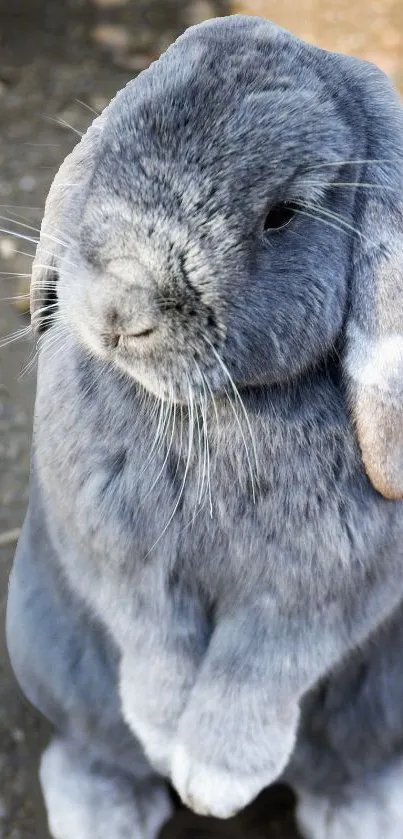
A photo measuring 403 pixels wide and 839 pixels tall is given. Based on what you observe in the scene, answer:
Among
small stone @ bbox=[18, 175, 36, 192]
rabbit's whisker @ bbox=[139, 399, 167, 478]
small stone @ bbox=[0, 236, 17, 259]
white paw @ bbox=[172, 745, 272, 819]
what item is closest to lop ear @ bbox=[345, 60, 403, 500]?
rabbit's whisker @ bbox=[139, 399, 167, 478]

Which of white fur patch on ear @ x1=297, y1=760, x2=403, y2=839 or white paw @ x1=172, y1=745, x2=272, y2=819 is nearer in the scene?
white paw @ x1=172, y1=745, x2=272, y2=819

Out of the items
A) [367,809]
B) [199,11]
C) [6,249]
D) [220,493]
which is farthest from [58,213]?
[199,11]

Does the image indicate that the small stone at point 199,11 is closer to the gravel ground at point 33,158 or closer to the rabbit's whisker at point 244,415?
the gravel ground at point 33,158

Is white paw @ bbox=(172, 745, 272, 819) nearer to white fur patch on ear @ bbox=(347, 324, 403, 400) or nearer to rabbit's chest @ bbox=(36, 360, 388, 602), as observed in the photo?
rabbit's chest @ bbox=(36, 360, 388, 602)

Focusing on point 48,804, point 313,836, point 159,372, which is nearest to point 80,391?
point 159,372

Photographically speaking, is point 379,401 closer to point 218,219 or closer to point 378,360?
point 378,360

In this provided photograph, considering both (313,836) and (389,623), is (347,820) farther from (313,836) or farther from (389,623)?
(389,623)

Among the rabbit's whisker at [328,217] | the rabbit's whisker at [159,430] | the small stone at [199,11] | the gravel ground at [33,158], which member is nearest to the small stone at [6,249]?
the gravel ground at [33,158]
